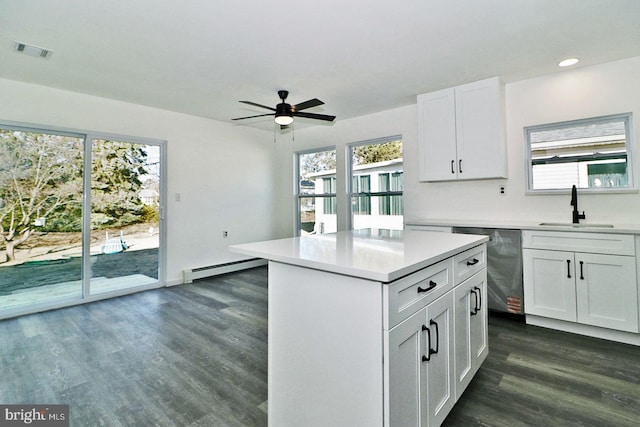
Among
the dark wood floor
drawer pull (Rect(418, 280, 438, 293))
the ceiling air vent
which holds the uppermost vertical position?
the ceiling air vent

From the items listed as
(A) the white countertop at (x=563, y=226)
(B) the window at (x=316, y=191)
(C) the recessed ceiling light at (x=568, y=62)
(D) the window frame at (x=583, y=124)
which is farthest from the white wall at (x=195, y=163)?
(C) the recessed ceiling light at (x=568, y=62)

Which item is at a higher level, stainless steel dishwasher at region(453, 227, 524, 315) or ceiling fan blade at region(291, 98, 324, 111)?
ceiling fan blade at region(291, 98, 324, 111)

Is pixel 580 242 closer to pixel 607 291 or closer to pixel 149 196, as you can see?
pixel 607 291

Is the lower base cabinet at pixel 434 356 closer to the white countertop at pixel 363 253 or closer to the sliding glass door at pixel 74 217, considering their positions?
the white countertop at pixel 363 253

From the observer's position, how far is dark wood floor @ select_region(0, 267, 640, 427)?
1.66 metres

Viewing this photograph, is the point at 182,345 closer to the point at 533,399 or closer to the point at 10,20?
the point at 533,399

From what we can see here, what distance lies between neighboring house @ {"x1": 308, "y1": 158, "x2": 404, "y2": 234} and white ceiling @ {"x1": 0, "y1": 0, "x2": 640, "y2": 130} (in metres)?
1.26

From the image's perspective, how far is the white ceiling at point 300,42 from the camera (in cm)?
208

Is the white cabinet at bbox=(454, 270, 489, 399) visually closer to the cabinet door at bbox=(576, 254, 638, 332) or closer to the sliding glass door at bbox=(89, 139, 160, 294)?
the cabinet door at bbox=(576, 254, 638, 332)

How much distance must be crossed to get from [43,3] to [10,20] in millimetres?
449

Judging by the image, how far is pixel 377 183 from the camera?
467 centimetres

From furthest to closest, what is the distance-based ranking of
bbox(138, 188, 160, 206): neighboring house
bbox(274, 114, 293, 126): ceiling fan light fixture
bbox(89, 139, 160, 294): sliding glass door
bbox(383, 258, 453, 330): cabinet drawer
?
bbox(138, 188, 160, 206): neighboring house → bbox(89, 139, 160, 294): sliding glass door → bbox(274, 114, 293, 126): ceiling fan light fixture → bbox(383, 258, 453, 330): cabinet drawer

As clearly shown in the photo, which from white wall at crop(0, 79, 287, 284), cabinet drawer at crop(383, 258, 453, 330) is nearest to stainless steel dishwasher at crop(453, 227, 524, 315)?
cabinet drawer at crop(383, 258, 453, 330)

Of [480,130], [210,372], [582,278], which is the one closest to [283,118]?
[480,130]
